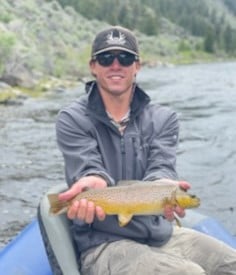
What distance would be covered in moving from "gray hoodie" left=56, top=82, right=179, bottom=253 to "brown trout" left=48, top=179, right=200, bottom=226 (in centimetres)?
33

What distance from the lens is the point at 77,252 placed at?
4660 mm

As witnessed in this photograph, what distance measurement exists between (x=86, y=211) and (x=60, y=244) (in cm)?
67

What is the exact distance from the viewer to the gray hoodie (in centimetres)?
444

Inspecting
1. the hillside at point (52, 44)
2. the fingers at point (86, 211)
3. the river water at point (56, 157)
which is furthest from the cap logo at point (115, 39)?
the hillside at point (52, 44)

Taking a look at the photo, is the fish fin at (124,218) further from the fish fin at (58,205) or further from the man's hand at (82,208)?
the fish fin at (58,205)

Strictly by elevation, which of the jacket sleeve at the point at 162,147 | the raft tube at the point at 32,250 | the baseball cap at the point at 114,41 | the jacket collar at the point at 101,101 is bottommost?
the raft tube at the point at 32,250

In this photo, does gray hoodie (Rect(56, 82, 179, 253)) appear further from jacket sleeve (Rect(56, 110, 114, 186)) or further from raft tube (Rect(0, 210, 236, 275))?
raft tube (Rect(0, 210, 236, 275))

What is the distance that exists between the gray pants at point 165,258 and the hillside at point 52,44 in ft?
97.8

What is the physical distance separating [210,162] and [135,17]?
129m

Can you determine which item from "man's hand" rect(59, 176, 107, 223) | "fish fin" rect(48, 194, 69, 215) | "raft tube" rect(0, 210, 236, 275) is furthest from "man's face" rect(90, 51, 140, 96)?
"raft tube" rect(0, 210, 236, 275)

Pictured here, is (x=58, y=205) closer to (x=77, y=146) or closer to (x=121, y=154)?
(x=77, y=146)

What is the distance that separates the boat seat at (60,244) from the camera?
4.56m

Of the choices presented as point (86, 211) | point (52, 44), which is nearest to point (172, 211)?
point (86, 211)

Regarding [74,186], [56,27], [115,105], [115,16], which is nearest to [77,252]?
[74,186]
